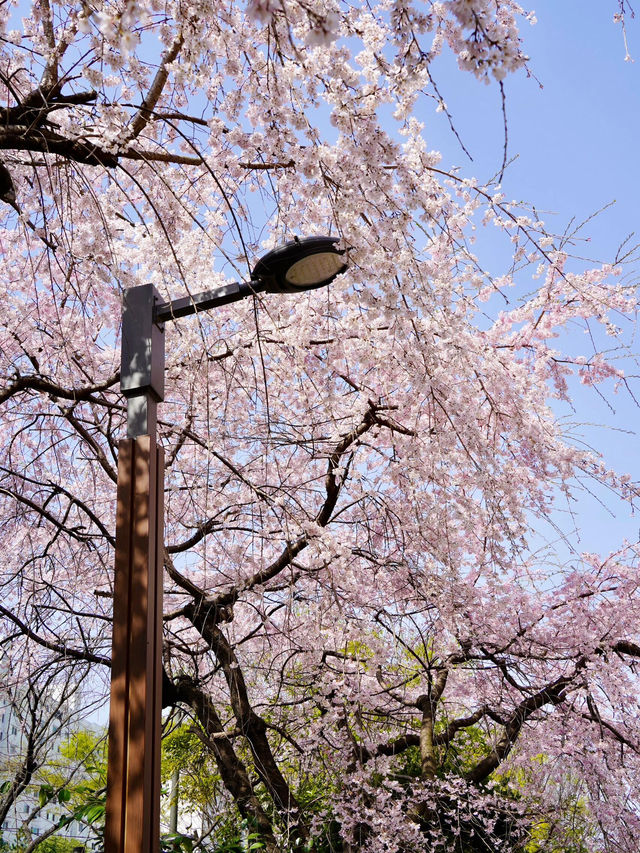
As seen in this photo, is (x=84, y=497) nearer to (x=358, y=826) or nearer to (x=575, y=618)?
(x=358, y=826)

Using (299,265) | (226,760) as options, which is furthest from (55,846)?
(299,265)

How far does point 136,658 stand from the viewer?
2123 mm

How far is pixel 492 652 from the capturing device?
534cm

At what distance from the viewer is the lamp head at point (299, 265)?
2.59m

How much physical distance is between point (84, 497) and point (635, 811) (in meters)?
4.63

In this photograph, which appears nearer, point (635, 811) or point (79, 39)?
point (79, 39)


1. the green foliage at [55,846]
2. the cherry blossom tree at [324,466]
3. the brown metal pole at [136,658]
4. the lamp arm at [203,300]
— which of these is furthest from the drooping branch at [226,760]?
the green foliage at [55,846]

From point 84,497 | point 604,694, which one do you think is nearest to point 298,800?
point 604,694

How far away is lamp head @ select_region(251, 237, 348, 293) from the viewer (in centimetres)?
259

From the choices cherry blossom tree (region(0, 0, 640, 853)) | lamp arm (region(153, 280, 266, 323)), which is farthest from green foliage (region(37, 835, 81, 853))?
lamp arm (region(153, 280, 266, 323))

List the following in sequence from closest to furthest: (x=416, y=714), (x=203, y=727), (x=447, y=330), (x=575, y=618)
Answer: (x=447, y=330), (x=203, y=727), (x=575, y=618), (x=416, y=714)

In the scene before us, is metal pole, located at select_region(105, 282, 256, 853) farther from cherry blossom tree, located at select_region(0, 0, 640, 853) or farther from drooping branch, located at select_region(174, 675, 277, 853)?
drooping branch, located at select_region(174, 675, 277, 853)

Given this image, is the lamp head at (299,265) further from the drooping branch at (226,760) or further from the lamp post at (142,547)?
the drooping branch at (226,760)

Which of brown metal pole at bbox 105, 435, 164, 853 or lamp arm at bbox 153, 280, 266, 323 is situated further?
lamp arm at bbox 153, 280, 266, 323
